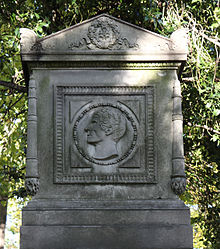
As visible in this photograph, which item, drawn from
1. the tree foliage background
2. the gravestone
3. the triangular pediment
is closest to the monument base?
the gravestone

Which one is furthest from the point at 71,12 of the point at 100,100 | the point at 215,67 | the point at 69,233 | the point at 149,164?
the point at 69,233

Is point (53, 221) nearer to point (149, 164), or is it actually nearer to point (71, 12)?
point (149, 164)

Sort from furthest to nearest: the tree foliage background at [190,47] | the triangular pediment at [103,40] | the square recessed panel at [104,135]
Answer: the tree foliage background at [190,47] < the triangular pediment at [103,40] < the square recessed panel at [104,135]

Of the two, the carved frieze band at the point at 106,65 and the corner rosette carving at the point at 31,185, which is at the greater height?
the carved frieze band at the point at 106,65

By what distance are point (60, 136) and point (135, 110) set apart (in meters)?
1.04

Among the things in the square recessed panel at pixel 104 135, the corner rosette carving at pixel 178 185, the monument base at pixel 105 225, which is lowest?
the monument base at pixel 105 225

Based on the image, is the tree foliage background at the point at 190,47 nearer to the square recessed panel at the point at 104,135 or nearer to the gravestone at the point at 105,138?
the gravestone at the point at 105,138

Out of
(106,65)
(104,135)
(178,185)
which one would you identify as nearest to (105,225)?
(178,185)

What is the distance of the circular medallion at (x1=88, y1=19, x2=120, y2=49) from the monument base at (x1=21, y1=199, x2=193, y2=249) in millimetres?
2085

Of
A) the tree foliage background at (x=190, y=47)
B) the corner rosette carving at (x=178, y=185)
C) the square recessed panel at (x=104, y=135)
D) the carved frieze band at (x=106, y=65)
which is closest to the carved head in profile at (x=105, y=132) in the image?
the square recessed panel at (x=104, y=135)

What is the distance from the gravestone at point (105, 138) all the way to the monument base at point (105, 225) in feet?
0.04

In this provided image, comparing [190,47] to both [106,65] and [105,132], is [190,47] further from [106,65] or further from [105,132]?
[105,132]

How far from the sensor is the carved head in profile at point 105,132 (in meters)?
6.84

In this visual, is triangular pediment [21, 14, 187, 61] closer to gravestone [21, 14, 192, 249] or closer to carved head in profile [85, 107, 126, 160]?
gravestone [21, 14, 192, 249]
